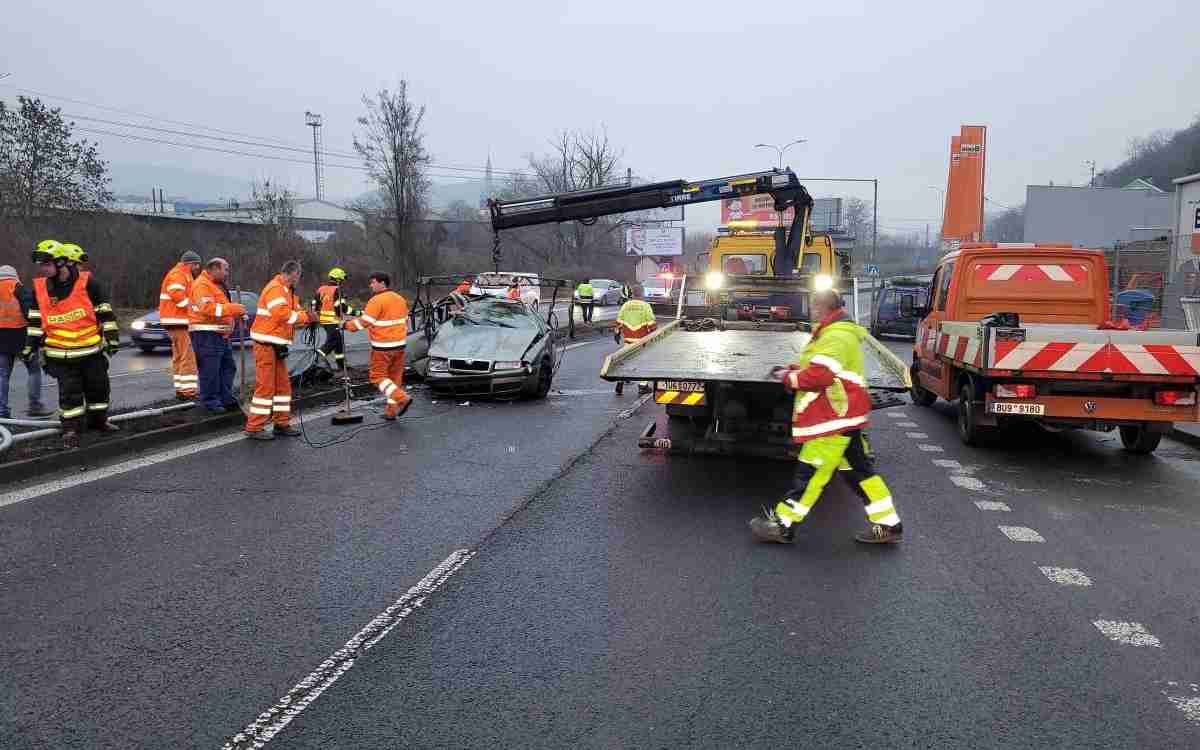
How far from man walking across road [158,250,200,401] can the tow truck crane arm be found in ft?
13.2

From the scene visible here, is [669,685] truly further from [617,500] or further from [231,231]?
[231,231]

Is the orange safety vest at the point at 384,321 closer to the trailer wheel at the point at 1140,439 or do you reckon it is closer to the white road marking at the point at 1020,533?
the white road marking at the point at 1020,533

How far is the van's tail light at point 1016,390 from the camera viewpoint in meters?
8.92

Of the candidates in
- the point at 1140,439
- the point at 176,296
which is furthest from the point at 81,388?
the point at 1140,439

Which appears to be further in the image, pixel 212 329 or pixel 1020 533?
pixel 212 329

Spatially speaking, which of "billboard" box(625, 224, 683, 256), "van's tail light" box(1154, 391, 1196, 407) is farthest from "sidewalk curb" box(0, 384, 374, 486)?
"billboard" box(625, 224, 683, 256)

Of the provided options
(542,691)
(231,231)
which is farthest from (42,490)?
(231,231)

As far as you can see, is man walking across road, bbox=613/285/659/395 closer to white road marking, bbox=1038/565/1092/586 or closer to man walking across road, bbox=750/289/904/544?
man walking across road, bbox=750/289/904/544

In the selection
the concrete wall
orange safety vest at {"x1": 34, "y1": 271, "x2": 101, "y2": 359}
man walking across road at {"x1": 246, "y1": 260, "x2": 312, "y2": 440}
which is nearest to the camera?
orange safety vest at {"x1": 34, "y1": 271, "x2": 101, "y2": 359}

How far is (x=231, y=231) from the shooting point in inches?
1507

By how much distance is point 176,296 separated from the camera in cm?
1102

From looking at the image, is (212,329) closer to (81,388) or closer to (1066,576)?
(81,388)

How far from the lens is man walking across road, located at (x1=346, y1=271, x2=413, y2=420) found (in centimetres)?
1091

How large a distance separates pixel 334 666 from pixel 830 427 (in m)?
3.41
